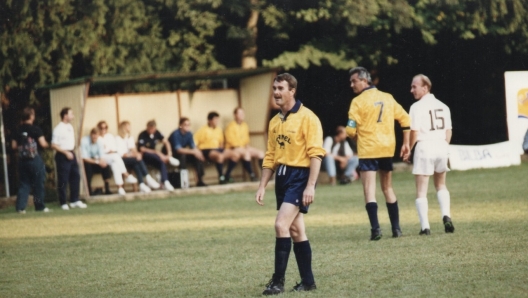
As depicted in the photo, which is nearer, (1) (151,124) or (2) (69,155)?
(2) (69,155)

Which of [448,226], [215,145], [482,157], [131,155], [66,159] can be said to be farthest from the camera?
[482,157]

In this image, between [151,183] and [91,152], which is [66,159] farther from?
[151,183]

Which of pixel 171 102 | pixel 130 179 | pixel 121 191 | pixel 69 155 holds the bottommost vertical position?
pixel 121 191

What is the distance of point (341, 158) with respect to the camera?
26531 millimetres

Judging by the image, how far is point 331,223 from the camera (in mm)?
→ 15289

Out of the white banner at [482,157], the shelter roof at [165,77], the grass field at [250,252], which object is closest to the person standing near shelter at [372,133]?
the grass field at [250,252]

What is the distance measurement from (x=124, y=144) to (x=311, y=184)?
51.9 feet

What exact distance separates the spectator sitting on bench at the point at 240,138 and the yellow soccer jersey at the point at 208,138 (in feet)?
1.02

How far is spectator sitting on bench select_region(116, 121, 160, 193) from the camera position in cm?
2405

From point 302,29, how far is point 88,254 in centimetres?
1800

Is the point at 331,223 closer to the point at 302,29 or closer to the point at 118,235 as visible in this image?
the point at 118,235

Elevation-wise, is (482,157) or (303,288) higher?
(482,157)

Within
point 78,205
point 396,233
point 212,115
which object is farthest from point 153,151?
point 396,233

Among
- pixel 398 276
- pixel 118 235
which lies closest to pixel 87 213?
pixel 118 235
